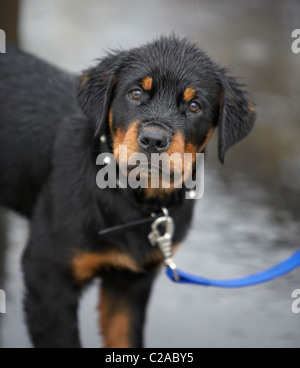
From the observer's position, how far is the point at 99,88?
10.5 ft

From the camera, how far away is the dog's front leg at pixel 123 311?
3.65 metres

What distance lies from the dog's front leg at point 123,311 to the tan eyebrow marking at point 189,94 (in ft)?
3.57

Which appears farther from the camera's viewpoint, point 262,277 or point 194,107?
point 262,277

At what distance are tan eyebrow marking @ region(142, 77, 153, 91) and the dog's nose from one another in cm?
30

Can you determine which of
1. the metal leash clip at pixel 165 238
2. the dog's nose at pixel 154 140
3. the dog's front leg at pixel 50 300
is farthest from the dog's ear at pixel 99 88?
the dog's front leg at pixel 50 300

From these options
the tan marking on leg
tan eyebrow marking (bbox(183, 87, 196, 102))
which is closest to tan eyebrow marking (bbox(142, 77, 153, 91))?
tan eyebrow marking (bbox(183, 87, 196, 102))

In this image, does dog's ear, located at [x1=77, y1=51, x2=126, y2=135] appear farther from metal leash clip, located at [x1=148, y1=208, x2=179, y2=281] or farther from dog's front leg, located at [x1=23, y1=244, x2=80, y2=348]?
dog's front leg, located at [x1=23, y1=244, x2=80, y2=348]

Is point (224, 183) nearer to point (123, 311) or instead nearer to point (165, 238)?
point (123, 311)

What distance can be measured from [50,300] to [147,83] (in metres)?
1.24

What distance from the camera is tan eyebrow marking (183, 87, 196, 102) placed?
310 centimetres

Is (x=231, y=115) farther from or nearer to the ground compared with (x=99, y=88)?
nearer to the ground

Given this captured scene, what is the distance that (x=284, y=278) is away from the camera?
15.4 feet

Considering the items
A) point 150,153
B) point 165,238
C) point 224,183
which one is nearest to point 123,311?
point 165,238
